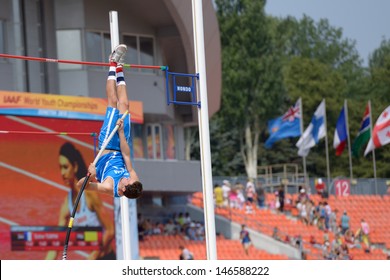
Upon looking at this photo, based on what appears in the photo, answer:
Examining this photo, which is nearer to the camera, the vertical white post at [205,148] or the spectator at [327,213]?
the vertical white post at [205,148]

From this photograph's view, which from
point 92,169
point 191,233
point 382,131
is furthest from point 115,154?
point 382,131

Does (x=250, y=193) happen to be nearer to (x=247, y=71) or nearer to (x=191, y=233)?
(x=191, y=233)

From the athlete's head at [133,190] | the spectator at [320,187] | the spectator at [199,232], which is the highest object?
the athlete's head at [133,190]

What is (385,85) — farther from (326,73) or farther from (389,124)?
(389,124)

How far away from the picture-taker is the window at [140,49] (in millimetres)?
32406

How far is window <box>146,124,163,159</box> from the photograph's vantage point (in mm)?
32531

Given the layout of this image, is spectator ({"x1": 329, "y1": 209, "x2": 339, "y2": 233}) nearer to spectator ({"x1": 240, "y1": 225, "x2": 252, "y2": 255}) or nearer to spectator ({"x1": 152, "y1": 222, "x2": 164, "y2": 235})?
spectator ({"x1": 240, "y1": 225, "x2": 252, "y2": 255})

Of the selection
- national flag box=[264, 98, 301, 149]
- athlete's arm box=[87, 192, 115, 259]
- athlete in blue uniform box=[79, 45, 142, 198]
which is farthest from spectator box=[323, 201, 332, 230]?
athlete in blue uniform box=[79, 45, 142, 198]

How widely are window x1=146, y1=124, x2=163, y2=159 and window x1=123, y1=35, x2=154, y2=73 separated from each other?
61.5 inches

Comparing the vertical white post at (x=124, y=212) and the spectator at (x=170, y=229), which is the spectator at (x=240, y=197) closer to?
the spectator at (x=170, y=229)

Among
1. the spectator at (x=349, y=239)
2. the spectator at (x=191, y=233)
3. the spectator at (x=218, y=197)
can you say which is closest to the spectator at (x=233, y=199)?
the spectator at (x=218, y=197)

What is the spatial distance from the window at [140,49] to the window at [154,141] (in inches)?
61.5

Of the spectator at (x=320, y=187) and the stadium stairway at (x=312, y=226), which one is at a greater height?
the spectator at (x=320, y=187)

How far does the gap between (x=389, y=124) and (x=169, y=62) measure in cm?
835
